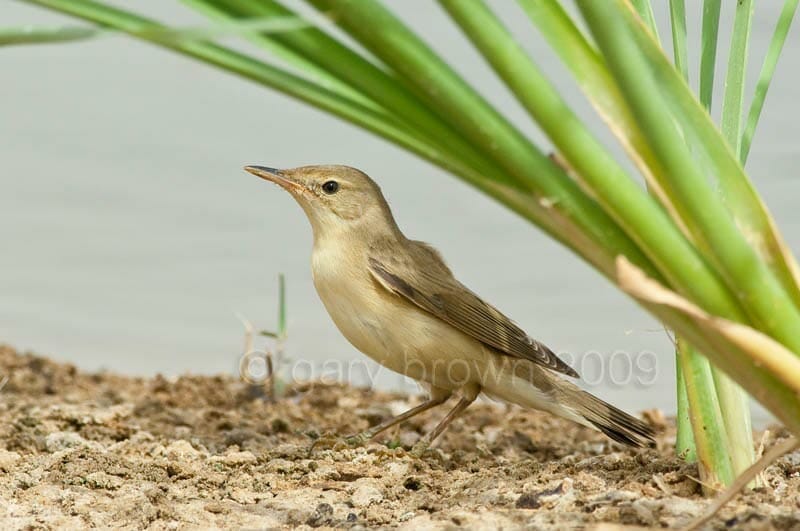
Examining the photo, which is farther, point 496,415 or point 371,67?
point 496,415

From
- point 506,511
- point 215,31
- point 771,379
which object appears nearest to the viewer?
point 215,31

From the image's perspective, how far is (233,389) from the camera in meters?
6.69

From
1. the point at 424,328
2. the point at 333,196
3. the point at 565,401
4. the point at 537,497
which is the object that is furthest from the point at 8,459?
the point at 565,401

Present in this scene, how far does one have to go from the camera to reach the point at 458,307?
5012mm

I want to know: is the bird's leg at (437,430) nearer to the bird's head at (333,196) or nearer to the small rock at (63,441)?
the bird's head at (333,196)

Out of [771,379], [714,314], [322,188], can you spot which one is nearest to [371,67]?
[714,314]

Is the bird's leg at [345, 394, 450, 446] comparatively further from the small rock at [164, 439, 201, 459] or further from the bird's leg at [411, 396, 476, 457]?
the small rock at [164, 439, 201, 459]

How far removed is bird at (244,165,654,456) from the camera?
4867 mm

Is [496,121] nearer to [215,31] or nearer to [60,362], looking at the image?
[215,31]

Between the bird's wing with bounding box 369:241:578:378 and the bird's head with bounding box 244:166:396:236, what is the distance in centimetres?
26

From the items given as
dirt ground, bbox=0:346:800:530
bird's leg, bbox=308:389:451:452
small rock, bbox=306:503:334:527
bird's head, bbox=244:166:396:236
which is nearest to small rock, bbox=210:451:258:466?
dirt ground, bbox=0:346:800:530

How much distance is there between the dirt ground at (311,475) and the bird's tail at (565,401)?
22cm

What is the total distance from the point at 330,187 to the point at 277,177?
0.94ft

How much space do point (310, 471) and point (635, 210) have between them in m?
2.16
